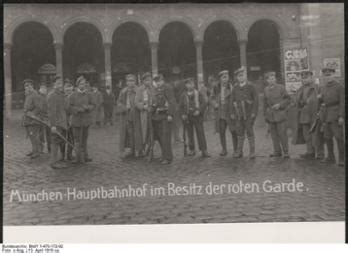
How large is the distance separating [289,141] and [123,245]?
2.77 meters

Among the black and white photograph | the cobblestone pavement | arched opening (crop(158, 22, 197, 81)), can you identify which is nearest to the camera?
the cobblestone pavement

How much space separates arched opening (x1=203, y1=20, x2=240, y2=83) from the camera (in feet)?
25.8

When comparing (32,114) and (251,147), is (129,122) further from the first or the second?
(251,147)

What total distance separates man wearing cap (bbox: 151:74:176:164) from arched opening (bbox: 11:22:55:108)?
5.06 feet

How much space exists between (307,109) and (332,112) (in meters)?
0.36

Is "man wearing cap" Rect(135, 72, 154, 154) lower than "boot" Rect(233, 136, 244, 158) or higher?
higher

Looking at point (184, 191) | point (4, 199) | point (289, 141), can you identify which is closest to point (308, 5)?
point (289, 141)

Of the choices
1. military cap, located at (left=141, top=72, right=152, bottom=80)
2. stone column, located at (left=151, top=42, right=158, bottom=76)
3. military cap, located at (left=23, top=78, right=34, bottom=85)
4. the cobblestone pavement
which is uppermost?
stone column, located at (left=151, top=42, right=158, bottom=76)

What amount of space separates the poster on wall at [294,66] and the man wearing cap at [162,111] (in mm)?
1704

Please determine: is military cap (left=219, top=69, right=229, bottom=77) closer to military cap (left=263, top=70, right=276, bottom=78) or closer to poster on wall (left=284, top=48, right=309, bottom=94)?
military cap (left=263, top=70, right=276, bottom=78)

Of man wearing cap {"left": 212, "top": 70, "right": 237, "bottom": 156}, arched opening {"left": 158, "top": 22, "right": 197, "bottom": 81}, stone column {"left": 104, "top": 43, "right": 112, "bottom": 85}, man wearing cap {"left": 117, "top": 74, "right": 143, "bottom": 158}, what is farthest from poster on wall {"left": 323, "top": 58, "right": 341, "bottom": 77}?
stone column {"left": 104, "top": 43, "right": 112, "bottom": 85}

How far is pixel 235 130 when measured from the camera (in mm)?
7902

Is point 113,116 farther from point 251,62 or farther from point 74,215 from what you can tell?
point 251,62

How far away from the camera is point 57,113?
25.3 feet
